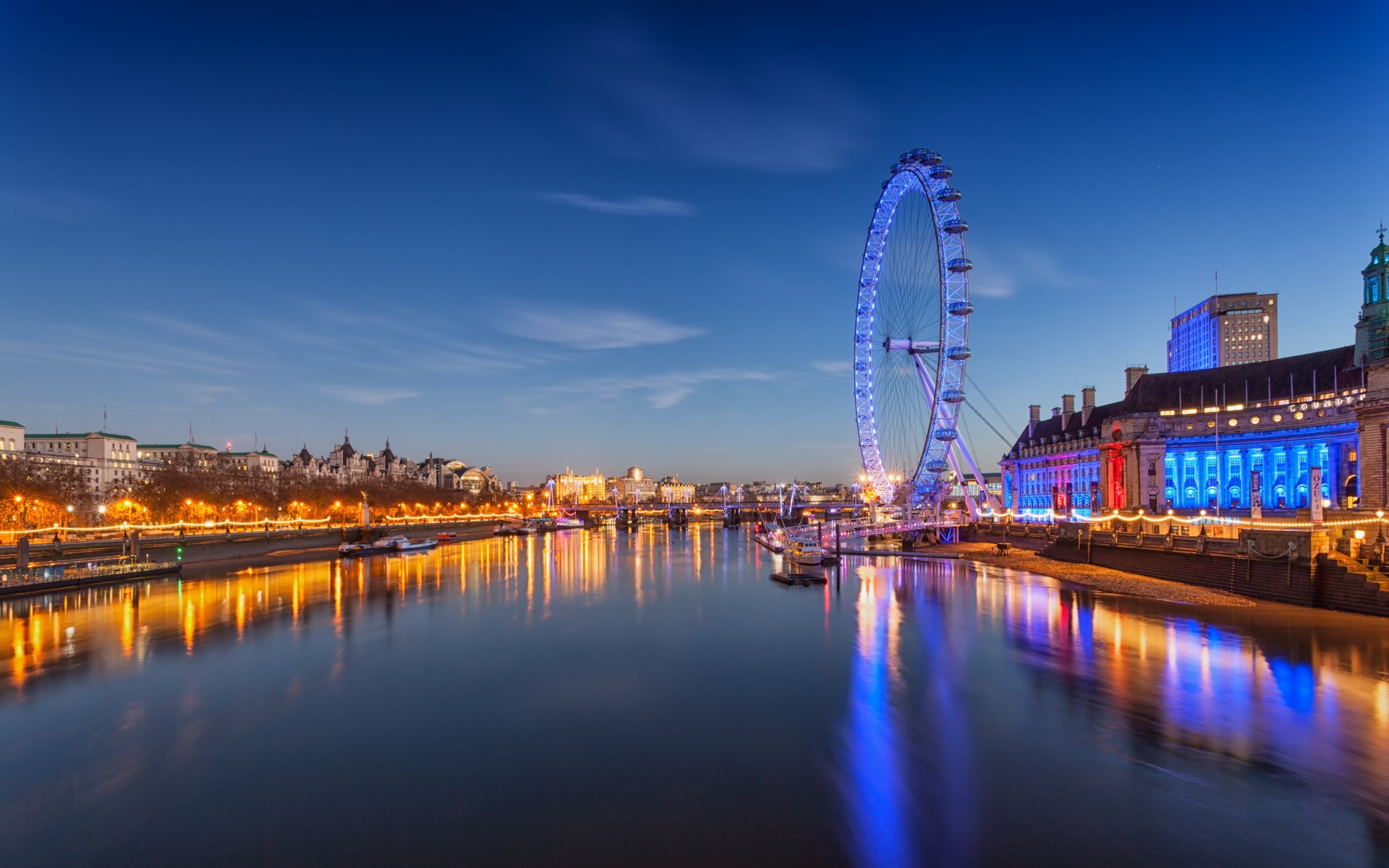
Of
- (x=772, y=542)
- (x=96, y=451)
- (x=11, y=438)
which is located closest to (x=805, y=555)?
(x=772, y=542)

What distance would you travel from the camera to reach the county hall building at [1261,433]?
52262 millimetres

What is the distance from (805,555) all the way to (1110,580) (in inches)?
853

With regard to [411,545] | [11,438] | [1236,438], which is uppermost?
[11,438]

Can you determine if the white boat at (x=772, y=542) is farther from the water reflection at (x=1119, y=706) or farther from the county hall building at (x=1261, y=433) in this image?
the water reflection at (x=1119, y=706)

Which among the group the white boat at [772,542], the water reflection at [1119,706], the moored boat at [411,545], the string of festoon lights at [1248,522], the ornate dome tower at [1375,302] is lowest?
the white boat at [772,542]

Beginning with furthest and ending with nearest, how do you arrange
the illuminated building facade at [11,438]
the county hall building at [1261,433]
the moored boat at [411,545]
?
the illuminated building facade at [11,438] → the moored boat at [411,545] → the county hall building at [1261,433]

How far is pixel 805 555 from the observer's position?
56719mm

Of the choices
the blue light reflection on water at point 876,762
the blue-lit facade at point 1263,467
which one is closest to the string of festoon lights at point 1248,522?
the blue-lit facade at point 1263,467

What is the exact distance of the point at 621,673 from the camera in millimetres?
23734

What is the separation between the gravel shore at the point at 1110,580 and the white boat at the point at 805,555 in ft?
44.1

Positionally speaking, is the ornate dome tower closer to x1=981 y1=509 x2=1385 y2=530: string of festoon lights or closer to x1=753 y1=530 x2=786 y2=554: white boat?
x1=981 y1=509 x2=1385 y2=530: string of festoon lights

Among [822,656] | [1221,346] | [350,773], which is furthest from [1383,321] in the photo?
[1221,346]

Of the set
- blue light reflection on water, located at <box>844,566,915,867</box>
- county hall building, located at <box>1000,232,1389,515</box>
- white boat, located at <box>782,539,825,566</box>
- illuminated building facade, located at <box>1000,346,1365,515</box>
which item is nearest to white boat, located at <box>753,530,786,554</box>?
white boat, located at <box>782,539,825,566</box>

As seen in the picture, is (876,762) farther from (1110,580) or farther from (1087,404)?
(1087,404)
